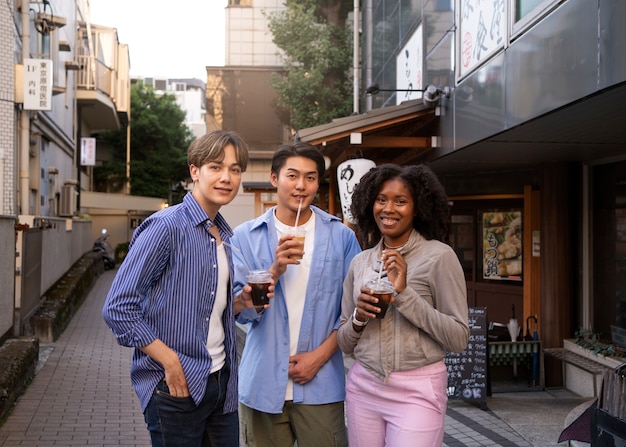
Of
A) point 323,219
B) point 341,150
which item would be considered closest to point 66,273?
point 341,150

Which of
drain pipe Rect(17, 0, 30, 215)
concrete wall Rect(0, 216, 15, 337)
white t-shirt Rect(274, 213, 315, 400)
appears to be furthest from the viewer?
drain pipe Rect(17, 0, 30, 215)

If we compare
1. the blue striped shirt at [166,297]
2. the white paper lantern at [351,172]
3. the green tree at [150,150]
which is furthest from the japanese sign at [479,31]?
the green tree at [150,150]

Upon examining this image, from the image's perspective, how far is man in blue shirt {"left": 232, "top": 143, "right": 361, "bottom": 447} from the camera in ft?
9.78

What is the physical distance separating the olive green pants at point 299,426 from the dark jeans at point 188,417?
37 centimetres

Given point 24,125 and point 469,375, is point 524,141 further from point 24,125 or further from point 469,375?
point 24,125

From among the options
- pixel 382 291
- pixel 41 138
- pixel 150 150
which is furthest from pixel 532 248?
pixel 150 150

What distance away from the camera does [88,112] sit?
91.2ft

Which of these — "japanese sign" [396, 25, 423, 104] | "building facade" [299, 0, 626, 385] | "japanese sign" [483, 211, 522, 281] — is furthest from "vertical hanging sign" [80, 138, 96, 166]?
"japanese sign" [483, 211, 522, 281]

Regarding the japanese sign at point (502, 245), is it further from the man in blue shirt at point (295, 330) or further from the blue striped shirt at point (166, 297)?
the blue striped shirt at point (166, 297)

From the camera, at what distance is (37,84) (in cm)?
1231

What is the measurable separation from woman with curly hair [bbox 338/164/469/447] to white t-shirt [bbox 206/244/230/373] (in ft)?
1.84

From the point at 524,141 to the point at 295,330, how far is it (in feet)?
13.9

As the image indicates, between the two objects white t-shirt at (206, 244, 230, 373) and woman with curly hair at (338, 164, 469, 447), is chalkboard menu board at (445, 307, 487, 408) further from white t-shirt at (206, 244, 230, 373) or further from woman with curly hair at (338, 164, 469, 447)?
white t-shirt at (206, 244, 230, 373)

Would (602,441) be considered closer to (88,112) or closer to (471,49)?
(471,49)
